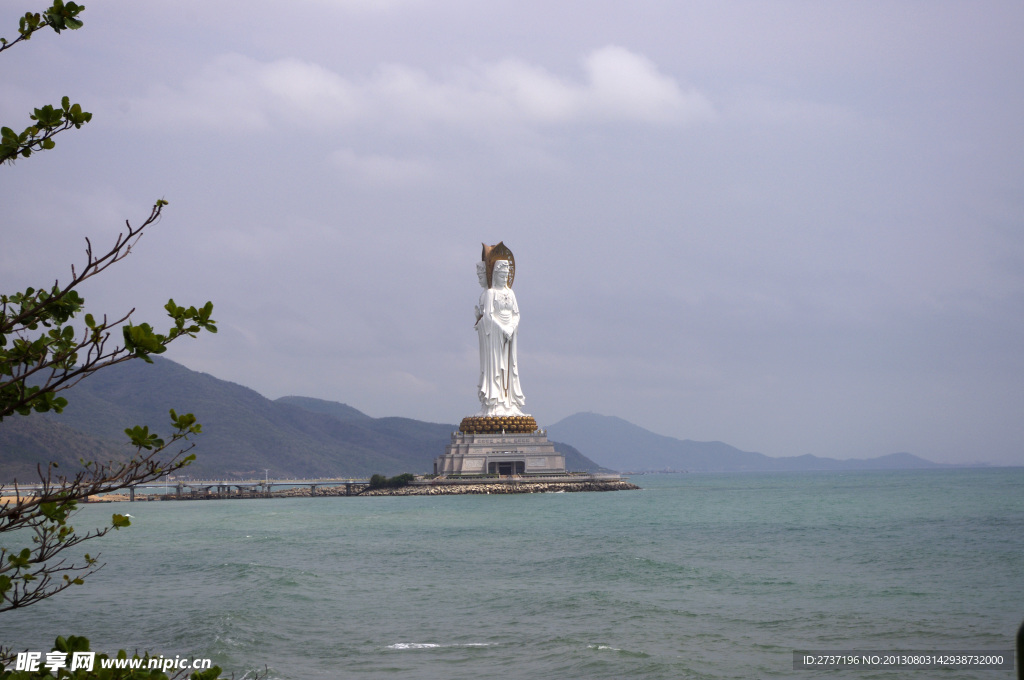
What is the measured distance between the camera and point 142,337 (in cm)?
396

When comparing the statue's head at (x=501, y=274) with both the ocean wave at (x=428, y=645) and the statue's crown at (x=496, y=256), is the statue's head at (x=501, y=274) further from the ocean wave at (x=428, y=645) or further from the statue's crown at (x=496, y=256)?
the ocean wave at (x=428, y=645)

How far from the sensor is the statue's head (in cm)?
6769

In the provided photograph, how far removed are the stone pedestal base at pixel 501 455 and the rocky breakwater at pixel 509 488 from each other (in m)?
2.06

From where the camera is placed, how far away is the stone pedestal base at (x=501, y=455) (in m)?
65.4

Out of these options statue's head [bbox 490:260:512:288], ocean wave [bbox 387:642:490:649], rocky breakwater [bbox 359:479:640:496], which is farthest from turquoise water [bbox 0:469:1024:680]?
statue's head [bbox 490:260:512:288]

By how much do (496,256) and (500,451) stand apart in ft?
41.4

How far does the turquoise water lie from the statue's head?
34767mm

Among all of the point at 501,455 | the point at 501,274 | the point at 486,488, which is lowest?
the point at 486,488

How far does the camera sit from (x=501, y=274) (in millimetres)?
67812

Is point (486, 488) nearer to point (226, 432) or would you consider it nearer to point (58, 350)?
point (58, 350)

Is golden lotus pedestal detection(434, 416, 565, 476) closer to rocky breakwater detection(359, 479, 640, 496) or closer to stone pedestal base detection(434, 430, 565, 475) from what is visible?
stone pedestal base detection(434, 430, 565, 475)

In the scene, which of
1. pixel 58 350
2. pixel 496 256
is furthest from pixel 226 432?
pixel 58 350

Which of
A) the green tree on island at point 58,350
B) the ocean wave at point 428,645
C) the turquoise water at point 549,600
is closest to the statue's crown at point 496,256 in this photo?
the turquoise water at point 549,600

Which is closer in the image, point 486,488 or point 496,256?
point 486,488
